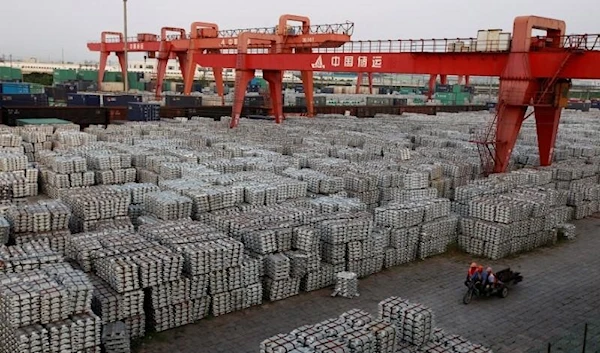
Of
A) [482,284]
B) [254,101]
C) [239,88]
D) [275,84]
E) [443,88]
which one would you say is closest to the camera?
[482,284]

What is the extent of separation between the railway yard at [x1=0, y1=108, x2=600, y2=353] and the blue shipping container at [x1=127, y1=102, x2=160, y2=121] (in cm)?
1718

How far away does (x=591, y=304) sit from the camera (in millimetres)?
14875

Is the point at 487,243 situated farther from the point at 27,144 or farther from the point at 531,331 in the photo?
the point at 27,144

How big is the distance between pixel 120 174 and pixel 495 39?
19.0 metres

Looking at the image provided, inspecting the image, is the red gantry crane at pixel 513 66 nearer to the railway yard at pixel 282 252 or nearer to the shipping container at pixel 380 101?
the railway yard at pixel 282 252

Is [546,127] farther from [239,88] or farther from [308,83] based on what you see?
[308,83]

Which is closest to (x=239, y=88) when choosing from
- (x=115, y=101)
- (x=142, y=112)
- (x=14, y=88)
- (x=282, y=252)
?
(x=142, y=112)

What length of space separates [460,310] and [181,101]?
4864 centimetres

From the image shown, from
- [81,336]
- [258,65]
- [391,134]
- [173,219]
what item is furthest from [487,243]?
[258,65]

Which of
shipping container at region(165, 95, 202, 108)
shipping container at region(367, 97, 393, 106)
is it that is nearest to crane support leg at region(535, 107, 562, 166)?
shipping container at region(165, 95, 202, 108)

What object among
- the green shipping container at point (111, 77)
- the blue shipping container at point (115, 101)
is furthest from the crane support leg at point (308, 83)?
the green shipping container at point (111, 77)

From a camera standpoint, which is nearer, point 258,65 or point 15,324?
point 15,324

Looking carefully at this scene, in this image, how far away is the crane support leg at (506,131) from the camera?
83.7ft

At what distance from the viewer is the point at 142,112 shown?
4506 centimetres
